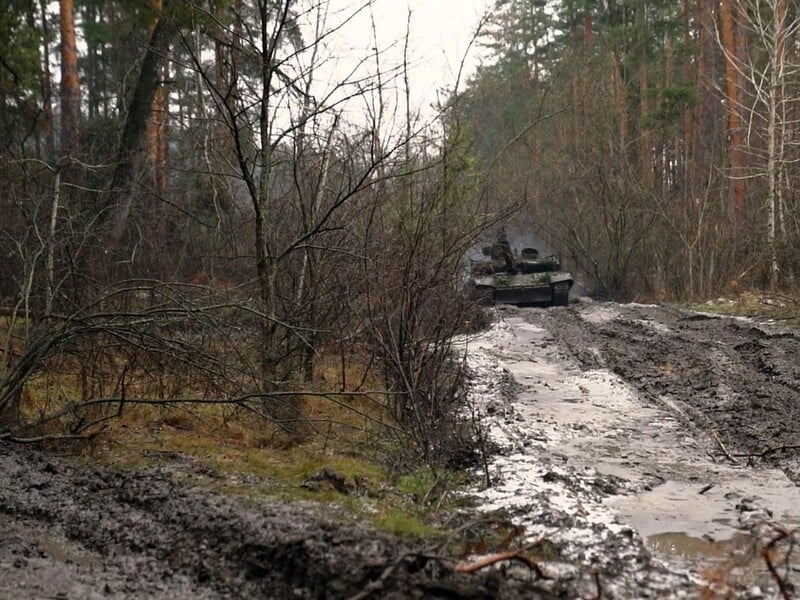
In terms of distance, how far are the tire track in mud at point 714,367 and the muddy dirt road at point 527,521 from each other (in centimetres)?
5

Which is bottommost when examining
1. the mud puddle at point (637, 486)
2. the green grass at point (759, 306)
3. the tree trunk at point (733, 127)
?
the mud puddle at point (637, 486)

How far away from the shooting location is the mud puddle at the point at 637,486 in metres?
4.38

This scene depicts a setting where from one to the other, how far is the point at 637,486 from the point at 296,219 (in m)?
4.70

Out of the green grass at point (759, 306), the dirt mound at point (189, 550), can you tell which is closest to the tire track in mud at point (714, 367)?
the green grass at point (759, 306)

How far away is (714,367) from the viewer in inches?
416

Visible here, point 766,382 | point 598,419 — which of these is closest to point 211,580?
point 598,419

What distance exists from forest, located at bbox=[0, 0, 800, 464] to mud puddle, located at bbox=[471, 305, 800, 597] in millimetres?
768

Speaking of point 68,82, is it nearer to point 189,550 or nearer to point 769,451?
point 189,550

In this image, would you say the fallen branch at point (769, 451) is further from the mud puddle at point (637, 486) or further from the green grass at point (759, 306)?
the green grass at point (759, 306)

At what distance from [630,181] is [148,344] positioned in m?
21.7

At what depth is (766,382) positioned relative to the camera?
9.47 m

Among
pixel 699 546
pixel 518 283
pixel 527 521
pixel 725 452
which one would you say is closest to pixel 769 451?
pixel 725 452

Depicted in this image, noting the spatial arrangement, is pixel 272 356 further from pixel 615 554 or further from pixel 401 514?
pixel 615 554

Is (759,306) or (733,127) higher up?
(733,127)
